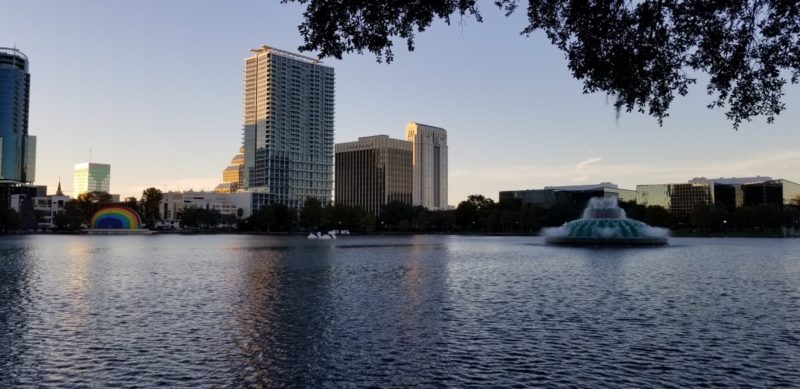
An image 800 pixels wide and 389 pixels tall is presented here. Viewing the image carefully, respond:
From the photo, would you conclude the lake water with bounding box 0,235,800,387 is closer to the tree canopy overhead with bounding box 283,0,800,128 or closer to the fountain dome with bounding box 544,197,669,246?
the tree canopy overhead with bounding box 283,0,800,128

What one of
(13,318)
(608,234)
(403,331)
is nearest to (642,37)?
(403,331)

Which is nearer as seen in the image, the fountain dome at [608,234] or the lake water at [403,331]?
the lake water at [403,331]

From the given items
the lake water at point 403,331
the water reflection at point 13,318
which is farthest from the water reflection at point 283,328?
the water reflection at point 13,318

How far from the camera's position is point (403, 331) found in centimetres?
2281

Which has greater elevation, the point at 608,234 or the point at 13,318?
the point at 608,234

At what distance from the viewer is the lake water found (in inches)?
666

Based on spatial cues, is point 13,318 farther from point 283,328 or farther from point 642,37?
point 642,37

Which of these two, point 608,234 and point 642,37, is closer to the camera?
point 642,37

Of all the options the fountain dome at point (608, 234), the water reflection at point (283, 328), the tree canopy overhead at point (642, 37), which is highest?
the tree canopy overhead at point (642, 37)

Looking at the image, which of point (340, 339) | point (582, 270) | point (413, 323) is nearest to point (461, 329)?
point (413, 323)

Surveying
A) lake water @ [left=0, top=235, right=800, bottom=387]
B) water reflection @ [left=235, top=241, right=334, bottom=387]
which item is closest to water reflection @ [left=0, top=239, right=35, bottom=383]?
lake water @ [left=0, top=235, right=800, bottom=387]

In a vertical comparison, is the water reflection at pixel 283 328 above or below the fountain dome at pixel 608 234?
below

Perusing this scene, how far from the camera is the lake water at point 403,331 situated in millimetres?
16906

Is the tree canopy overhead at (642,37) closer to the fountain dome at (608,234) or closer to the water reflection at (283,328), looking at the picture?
the water reflection at (283,328)
